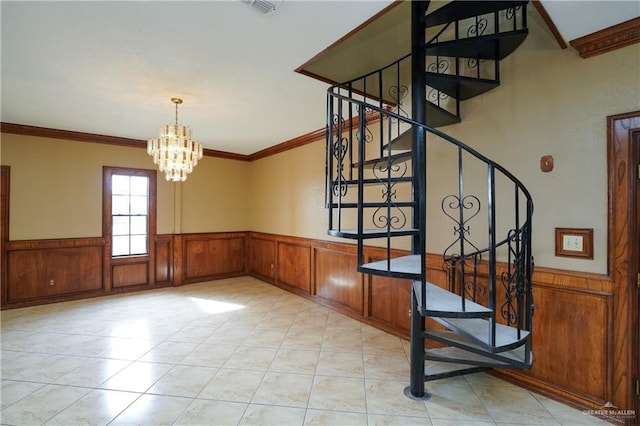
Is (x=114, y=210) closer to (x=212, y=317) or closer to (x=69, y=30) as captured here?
(x=212, y=317)

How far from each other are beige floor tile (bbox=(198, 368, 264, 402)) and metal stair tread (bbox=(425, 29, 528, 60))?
2.81 metres

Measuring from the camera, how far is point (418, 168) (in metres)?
2.06

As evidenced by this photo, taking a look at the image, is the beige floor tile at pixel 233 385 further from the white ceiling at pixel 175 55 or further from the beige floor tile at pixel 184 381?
the white ceiling at pixel 175 55

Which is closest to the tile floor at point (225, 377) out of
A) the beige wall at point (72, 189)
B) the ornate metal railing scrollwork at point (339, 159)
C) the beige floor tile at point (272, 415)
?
the beige floor tile at point (272, 415)

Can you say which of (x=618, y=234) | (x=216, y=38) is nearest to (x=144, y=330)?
(x=216, y=38)

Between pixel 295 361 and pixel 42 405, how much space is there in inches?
73.6

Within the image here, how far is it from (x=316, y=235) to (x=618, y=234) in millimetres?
3409

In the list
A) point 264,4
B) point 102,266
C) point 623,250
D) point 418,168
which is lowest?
point 102,266

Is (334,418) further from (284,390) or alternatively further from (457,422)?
(457,422)

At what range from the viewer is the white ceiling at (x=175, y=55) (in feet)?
6.03

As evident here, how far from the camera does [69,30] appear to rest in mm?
2055

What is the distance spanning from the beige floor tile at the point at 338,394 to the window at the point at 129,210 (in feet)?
14.2

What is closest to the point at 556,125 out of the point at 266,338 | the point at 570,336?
the point at 570,336

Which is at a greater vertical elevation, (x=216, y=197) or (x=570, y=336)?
(x=216, y=197)
